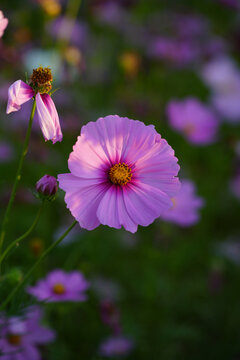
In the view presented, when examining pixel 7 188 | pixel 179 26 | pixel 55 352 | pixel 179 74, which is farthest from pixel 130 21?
pixel 55 352

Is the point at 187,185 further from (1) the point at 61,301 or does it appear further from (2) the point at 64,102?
(2) the point at 64,102

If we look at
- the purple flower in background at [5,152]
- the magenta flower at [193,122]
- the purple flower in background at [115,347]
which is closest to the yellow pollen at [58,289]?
the purple flower in background at [115,347]

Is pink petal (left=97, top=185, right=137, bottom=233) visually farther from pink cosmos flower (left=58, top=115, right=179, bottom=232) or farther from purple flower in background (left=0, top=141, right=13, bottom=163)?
purple flower in background (left=0, top=141, right=13, bottom=163)

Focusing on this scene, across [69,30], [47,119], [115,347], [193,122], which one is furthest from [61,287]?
[69,30]

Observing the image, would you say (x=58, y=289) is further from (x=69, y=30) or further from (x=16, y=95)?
(x=69, y=30)

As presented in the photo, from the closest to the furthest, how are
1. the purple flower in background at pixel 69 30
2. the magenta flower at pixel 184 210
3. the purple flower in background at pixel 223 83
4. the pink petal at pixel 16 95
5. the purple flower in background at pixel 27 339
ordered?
the pink petal at pixel 16 95, the purple flower in background at pixel 27 339, the magenta flower at pixel 184 210, the purple flower in background at pixel 69 30, the purple flower in background at pixel 223 83

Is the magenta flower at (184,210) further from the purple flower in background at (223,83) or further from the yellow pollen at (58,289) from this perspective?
the purple flower in background at (223,83)
